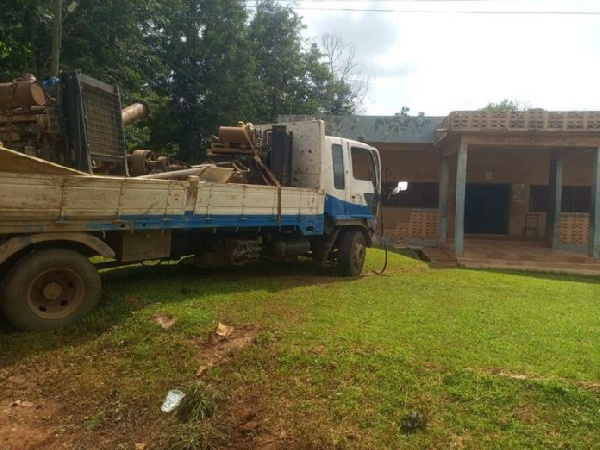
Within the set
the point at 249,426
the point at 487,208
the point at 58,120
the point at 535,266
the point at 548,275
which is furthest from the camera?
the point at 487,208

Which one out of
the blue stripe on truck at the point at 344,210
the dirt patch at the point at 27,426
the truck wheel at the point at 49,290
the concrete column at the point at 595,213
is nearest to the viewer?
the dirt patch at the point at 27,426

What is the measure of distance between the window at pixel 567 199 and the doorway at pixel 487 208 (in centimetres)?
90

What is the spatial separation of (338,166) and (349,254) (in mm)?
1498

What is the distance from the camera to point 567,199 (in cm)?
1620

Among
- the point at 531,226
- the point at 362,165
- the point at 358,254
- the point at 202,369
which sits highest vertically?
the point at 362,165

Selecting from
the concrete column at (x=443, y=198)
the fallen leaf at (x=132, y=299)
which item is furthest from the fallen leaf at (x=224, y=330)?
the concrete column at (x=443, y=198)

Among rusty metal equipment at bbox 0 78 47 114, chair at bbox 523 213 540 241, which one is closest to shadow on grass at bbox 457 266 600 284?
chair at bbox 523 213 540 241

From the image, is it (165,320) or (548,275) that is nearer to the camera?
(165,320)

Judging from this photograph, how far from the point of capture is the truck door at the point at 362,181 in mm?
8141

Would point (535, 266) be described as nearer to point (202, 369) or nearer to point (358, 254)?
point (358, 254)

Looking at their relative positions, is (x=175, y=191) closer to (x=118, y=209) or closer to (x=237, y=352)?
(x=118, y=209)

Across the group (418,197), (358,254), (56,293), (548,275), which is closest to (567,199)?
(418,197)

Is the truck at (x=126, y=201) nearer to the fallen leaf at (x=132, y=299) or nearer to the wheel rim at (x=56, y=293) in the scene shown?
the wheel rim at (x=56, y=293)

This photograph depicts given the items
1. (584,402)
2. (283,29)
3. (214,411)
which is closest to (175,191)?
(214,411)
